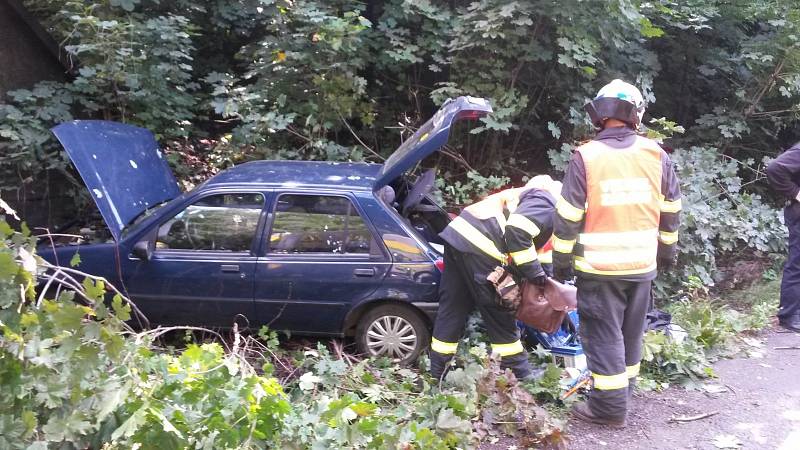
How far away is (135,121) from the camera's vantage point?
287 inches

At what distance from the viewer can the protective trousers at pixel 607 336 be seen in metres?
3.66

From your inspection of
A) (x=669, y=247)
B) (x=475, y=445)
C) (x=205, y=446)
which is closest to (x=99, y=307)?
(x=205, y=446)

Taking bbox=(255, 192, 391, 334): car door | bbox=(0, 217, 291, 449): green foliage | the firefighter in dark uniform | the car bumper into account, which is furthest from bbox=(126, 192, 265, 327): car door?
the firefighter in dark uniform

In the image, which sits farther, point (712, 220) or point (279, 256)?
point (712, 220)

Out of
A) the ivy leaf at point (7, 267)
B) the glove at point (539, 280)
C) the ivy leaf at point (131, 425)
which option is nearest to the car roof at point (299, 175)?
the glove at point (539, 280)

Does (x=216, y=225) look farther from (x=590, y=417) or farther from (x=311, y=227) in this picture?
(x=590, y=417)

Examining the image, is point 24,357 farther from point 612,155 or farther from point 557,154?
point 557,154

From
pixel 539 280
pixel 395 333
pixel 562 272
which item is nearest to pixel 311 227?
pixel 395 333

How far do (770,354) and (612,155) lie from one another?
243 cm

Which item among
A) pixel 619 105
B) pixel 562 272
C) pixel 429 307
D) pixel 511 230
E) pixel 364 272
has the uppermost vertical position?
pixel 619 105

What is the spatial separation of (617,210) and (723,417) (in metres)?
1.40

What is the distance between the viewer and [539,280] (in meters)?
3.96

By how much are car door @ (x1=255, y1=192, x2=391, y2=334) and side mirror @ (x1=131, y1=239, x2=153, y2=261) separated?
0.82 meters

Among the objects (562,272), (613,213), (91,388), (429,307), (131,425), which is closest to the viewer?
(131,425)
